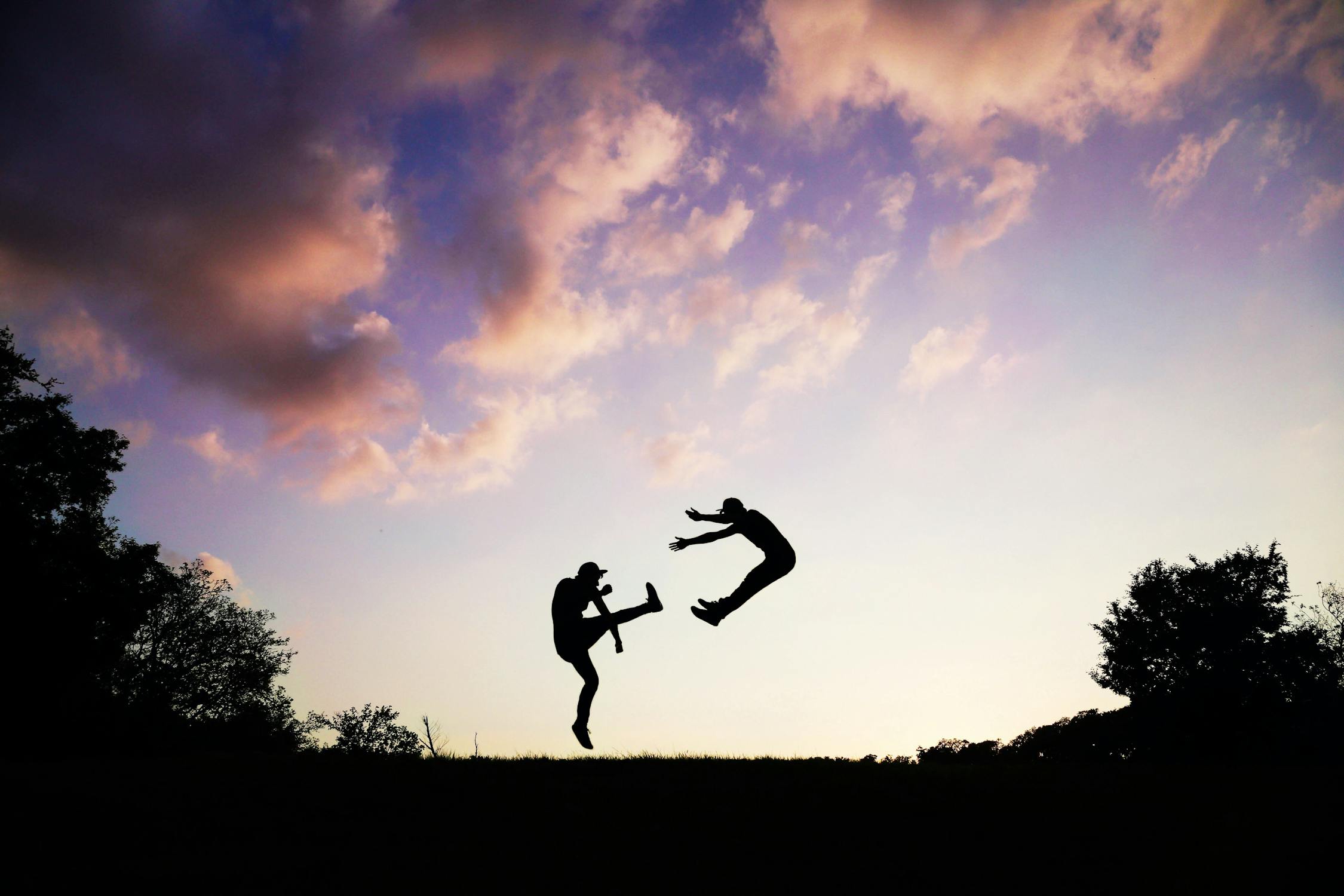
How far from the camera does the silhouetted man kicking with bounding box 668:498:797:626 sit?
1226cm

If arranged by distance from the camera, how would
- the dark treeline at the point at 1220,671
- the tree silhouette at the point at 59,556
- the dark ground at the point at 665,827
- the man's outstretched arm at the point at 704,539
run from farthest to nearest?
the dark treeline at the point at 1220,671 → the tree silhouette at the point at 59,556 → the man's outstretched arm at the point at 704,539 → the dark ground at the point at 665,827

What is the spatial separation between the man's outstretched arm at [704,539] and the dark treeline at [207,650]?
18.1m

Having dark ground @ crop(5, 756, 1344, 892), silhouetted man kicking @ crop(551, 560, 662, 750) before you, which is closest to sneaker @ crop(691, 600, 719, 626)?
silhouetted man kicking @ crop(551, 560, 662, 750)

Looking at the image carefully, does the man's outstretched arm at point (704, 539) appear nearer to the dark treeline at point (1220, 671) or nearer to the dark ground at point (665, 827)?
the dark ground at point (665, 827)

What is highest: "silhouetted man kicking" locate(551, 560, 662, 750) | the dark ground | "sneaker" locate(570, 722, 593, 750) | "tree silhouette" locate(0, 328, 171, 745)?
"tree silhouette" locate(0, 328, 171, 745)

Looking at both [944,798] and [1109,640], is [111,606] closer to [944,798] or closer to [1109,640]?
[944,798]

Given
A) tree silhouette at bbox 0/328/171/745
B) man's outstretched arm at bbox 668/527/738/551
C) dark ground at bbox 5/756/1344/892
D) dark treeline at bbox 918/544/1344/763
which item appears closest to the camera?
dark ground at bbox 5/756/1344/892

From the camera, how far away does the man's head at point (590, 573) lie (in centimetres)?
1237

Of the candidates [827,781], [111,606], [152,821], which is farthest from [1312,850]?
[111,606]

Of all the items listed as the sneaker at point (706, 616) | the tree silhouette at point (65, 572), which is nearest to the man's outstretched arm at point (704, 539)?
the sneaker at point (706, 616)

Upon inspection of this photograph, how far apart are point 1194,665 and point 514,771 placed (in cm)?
4507

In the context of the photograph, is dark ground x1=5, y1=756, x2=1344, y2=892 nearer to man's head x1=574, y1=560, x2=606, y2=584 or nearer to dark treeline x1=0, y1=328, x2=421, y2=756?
man's head x1=574, y1=560, x2=606, y2=584

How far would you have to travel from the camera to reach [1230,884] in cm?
687

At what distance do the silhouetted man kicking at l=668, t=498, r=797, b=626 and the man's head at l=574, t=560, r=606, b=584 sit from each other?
1952mm
